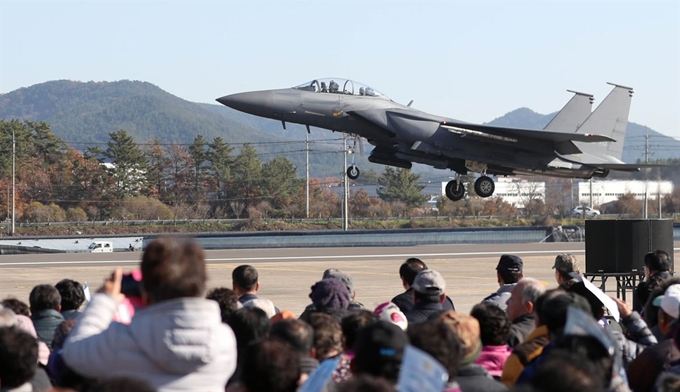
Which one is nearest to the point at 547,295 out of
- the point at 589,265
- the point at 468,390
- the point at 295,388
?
the point at 468,390

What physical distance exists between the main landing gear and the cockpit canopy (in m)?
4.27

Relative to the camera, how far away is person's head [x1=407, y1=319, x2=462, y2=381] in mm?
4539

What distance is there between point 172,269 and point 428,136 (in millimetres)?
25579

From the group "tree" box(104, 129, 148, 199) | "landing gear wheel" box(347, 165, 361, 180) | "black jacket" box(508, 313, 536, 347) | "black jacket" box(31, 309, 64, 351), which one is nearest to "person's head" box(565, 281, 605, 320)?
"black jacket" box(508, 313, 536, 347)

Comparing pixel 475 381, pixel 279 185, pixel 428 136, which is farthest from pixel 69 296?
pixel 279 185

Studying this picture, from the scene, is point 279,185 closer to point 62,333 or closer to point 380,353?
point 62,333

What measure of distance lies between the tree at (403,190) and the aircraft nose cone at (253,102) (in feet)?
261

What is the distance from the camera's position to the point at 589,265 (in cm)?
1731

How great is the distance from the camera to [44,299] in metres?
7.52

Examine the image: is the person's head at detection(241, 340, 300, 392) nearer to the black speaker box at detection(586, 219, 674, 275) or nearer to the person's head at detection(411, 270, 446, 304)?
the person's head at detection(411, 270, 446, 304)

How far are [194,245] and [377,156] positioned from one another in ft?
86.2

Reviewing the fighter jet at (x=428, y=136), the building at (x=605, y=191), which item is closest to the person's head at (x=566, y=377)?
the fighter jet at (x=428, y=136)

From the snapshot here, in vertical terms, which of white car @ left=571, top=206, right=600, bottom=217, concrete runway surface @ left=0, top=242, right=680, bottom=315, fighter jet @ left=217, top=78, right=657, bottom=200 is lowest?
concrete runway surface @ left=0, top=242, right=680, bottom=315

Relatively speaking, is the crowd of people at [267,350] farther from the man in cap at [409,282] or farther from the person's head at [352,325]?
the man in cap at [409,282]
